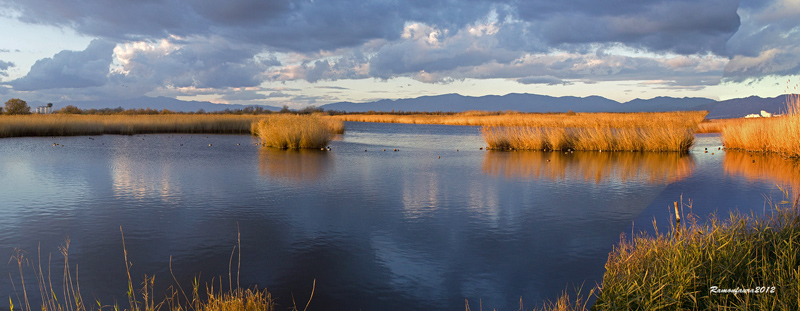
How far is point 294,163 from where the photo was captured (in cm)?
1487

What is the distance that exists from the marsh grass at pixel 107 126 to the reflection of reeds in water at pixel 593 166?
842 inches

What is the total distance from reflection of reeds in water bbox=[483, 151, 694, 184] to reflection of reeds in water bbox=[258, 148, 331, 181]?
4.50m

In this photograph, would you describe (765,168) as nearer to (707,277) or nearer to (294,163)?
(707,277)

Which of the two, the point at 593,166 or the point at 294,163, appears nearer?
the point at 593,166

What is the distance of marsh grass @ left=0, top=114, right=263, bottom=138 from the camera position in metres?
27.4

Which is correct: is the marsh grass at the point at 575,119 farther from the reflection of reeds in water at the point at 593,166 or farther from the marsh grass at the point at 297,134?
the marsh grass at the point at 297,134

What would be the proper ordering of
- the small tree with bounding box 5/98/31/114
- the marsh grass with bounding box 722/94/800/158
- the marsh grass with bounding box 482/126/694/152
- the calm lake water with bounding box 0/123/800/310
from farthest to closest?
1. the small tree with bounding box 5/98/31/114
2. the marsh grass with bounding box 482/126/694/152
3. the marsh grass with bounding box 722/94/800/158
4. the calm lake water with bounding box 0/123/800/310

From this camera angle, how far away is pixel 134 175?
39.5ft

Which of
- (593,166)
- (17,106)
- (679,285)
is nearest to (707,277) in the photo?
(679,285)

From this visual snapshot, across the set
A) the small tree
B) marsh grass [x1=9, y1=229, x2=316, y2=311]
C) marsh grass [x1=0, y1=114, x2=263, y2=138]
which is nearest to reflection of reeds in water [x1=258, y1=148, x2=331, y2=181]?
marsh grass [x1=9, y1=229, x2=316, y2=311]

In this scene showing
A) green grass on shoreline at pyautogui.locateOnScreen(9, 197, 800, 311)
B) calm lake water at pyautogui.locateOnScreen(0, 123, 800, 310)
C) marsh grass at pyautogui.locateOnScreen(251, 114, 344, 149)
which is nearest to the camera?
green grass on shoreline at pyautogui.locateOnScreen(9, 197, 800, 311)

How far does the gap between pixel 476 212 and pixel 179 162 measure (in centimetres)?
1022

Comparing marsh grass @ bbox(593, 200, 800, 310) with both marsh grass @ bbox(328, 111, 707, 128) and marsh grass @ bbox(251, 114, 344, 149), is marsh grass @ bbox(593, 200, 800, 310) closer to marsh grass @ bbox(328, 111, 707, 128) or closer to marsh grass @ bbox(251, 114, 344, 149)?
marsh grass @ bbox(251, 114, 344, 149)

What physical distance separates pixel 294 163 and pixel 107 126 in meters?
22.2
